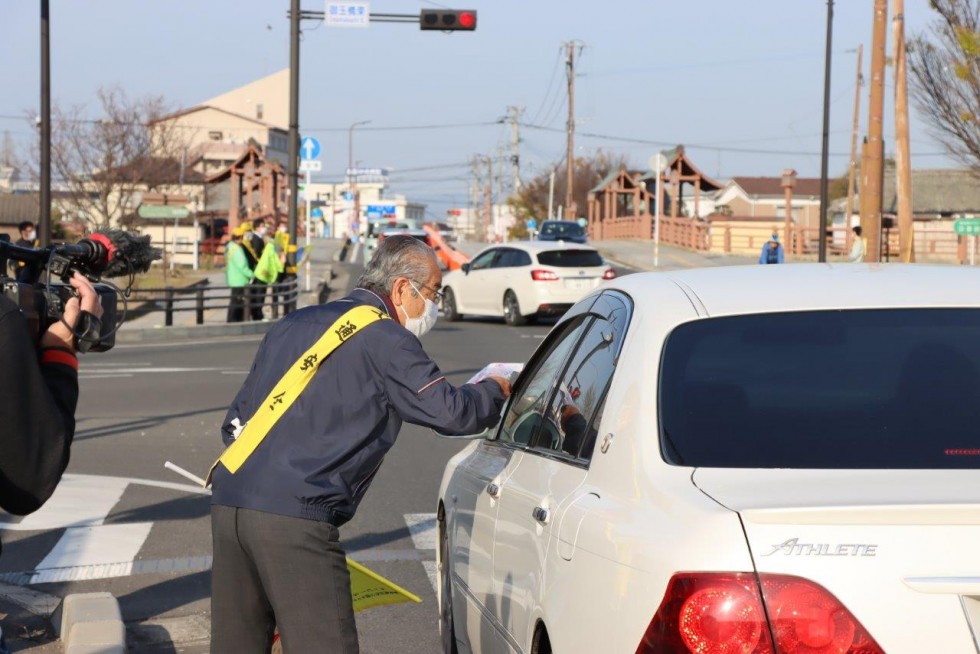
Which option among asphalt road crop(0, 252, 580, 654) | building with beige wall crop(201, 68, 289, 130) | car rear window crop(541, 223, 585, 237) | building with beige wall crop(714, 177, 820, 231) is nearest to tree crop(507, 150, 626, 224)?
building with beige wall crop(714, 177, 820, 231)

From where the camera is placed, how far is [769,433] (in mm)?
3268

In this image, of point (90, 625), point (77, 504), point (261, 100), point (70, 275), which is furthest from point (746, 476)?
point (261, 100)

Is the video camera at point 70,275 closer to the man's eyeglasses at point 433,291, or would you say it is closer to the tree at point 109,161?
the man's eyeglasses at point 433,291

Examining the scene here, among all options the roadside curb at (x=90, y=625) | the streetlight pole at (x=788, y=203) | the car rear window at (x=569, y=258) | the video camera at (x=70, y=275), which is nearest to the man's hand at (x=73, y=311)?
the video camera at (x=70, y=275)

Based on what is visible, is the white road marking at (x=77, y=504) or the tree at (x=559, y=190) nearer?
the white road marking at (x=77, y=504)

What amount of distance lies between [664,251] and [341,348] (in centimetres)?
5193

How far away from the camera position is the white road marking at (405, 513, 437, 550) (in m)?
8.09

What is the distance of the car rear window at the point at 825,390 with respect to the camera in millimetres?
3174

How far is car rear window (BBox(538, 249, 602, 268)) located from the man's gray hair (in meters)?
21.6

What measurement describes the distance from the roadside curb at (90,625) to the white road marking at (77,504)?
2594 millimetres

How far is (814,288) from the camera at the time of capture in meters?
3.82

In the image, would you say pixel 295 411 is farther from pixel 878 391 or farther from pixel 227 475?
pixel 878 391

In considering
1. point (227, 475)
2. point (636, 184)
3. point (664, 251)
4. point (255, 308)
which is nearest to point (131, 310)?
point (255, 308)

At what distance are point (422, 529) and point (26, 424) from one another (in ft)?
18.3
